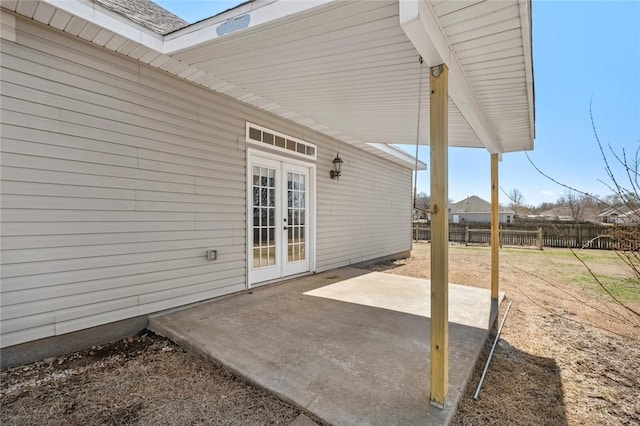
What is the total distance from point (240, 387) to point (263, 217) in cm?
282

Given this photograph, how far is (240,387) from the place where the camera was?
7.22ft

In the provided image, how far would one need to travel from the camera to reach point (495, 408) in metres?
2.10

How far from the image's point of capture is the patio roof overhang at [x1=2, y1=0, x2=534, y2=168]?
72.7 inches

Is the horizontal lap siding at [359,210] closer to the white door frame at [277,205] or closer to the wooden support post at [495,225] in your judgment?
the white door frame at [277,205]

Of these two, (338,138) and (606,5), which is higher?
(606,5)

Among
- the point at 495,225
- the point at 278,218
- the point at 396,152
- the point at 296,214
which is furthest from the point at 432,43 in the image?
the point at 396,152

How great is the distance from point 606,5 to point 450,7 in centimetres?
249

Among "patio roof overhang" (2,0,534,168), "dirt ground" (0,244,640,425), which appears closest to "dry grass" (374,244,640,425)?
"dirt ground" (0,244,640,425)

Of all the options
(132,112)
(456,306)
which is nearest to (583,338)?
(456,306)

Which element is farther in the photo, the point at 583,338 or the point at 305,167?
the point at 305,167

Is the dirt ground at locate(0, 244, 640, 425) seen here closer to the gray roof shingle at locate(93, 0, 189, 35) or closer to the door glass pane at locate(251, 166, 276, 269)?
the door glass pane at locate(251, 166, 276, 269)

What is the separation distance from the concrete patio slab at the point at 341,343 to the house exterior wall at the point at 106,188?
1.81 feet

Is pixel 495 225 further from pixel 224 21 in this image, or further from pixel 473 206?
pixel 473 206

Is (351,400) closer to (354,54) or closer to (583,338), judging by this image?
(354,54)
